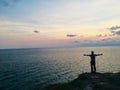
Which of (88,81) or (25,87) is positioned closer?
(88,81)

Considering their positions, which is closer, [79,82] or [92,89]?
[92,89]

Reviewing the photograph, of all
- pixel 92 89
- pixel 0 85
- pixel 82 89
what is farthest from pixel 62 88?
pixel 0 85

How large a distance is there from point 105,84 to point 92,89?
7.60 feet

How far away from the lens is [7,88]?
108 feet

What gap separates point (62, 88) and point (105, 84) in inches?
232

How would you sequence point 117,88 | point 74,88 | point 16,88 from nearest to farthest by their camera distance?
point 117,88
point 74,88
point 16,88

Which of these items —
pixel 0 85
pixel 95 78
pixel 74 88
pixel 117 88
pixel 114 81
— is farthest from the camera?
pixel 0 85

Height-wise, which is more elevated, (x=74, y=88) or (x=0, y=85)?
(x=74, y=88)

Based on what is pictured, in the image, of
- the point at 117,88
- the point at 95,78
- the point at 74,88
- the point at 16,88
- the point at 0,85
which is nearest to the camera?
the point at 117,88

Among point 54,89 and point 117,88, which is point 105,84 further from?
point 54,89

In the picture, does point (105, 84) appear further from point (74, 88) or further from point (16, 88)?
point (16, 88)

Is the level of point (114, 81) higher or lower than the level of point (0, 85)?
higher

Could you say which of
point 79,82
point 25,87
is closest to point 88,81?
point 79,82

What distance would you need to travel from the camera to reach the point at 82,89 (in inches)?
815
